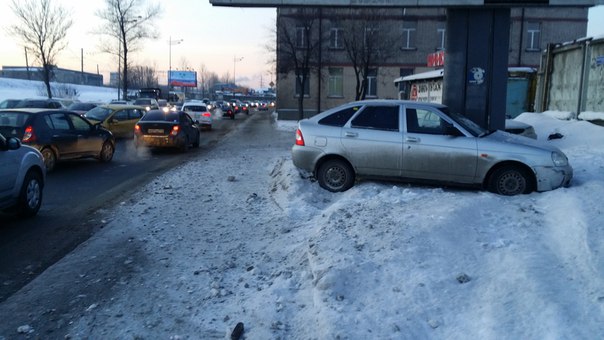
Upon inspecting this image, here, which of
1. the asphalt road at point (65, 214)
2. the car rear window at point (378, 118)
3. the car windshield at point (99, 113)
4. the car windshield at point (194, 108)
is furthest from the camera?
the car windshield at point (194, 108)

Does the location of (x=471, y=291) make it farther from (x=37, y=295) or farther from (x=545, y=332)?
(x=37, y=295)

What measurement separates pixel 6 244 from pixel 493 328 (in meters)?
5.41

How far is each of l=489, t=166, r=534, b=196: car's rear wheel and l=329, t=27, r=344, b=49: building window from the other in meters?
30.6

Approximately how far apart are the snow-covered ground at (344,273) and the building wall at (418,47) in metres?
33.6

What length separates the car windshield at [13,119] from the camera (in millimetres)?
11453

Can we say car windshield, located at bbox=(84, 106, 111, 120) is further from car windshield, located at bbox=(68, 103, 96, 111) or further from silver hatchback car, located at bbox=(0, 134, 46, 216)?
silver hatchback car, located at bbox=(0, 134, 46, 216)

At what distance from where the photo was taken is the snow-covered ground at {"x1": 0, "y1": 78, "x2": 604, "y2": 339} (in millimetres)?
3750

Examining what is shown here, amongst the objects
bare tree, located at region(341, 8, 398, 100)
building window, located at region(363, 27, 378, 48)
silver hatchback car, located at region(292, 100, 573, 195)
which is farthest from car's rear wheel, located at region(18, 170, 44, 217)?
building window, located at region(363, 27, 378, 48)

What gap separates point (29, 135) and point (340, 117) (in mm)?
7358

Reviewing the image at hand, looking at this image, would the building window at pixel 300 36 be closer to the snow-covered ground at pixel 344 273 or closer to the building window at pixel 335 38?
the building window at pixel 335 38

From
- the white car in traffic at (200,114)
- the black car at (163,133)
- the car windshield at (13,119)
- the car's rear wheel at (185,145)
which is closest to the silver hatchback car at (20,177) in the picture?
the car windshield at (13,119)

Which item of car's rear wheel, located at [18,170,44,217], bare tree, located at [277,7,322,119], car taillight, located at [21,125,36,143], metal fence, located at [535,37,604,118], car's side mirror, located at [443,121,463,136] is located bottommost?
car's rear wheel, located at [18,170,44,217]

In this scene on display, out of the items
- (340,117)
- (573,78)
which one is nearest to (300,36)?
(573,78)

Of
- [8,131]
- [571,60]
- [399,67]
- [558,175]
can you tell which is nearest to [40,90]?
[399,67]
